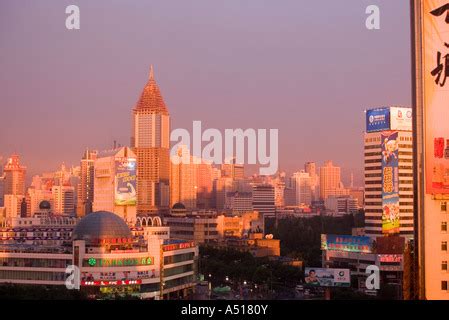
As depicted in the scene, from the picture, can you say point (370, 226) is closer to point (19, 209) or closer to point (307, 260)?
point (307, 260)

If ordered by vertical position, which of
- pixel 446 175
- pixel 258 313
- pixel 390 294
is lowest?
pixel 390 294

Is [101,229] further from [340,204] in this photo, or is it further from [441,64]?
[340,204]

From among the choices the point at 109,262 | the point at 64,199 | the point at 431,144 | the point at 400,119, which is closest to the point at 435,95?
the point at 431,144

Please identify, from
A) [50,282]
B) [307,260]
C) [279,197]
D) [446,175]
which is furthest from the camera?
[279,197]

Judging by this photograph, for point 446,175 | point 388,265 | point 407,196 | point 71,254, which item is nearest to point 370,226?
point 407,196

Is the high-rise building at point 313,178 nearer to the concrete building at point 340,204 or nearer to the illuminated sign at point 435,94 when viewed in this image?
the concrete building at point 340,204

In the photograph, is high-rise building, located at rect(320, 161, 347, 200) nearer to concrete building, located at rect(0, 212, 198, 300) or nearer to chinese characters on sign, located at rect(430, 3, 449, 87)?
concrete building, located at rect(0, 212, 198, 300)
